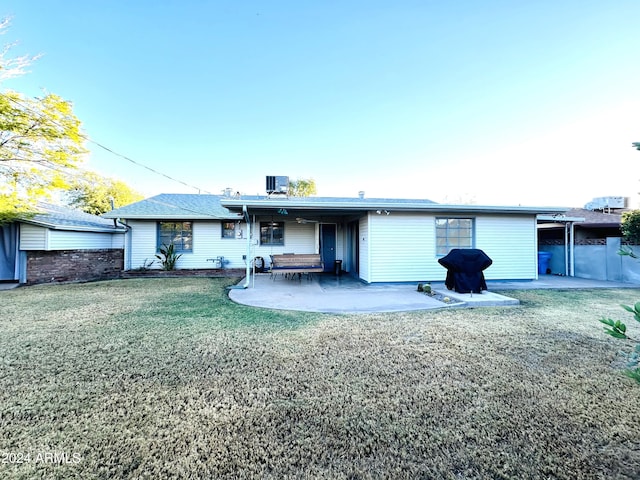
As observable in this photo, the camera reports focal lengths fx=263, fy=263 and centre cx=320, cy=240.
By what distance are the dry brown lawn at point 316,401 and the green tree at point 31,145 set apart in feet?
24.9

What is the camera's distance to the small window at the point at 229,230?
466 inches

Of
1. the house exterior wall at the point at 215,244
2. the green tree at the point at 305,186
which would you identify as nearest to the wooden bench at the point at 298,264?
the house exterior wall at the point at 215,244

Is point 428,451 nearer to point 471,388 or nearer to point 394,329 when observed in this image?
point 471,388

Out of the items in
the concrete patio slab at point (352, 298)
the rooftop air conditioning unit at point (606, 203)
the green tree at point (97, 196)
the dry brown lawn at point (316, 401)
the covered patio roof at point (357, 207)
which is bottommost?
the dry brown lawn at point (316, 401)

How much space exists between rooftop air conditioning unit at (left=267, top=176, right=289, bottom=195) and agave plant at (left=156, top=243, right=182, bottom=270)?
5.28m

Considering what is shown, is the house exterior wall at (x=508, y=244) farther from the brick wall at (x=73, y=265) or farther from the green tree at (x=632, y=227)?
the brick wall at (x=73, y=265)

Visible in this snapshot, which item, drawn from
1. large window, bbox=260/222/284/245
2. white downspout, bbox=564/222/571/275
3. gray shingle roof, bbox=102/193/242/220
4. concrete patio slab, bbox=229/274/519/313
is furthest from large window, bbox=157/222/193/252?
white downspout, bbox=564/222/571/275

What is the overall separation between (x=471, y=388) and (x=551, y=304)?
5239mm

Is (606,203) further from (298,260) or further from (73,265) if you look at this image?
(73,265)

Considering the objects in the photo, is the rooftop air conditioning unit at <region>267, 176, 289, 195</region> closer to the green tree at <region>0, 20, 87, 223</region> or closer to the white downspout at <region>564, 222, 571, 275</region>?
the green tree at <region>0, 20, 87, 223</region>

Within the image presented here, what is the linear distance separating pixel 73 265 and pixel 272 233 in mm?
7810

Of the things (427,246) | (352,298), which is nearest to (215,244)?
(352,298)

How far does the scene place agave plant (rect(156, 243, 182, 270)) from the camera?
1126 cm

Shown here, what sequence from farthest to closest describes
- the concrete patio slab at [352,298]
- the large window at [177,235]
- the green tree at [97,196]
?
the green tree at [97,196] < the large window at [177,235] < the concrete patio slab at [352,298]
